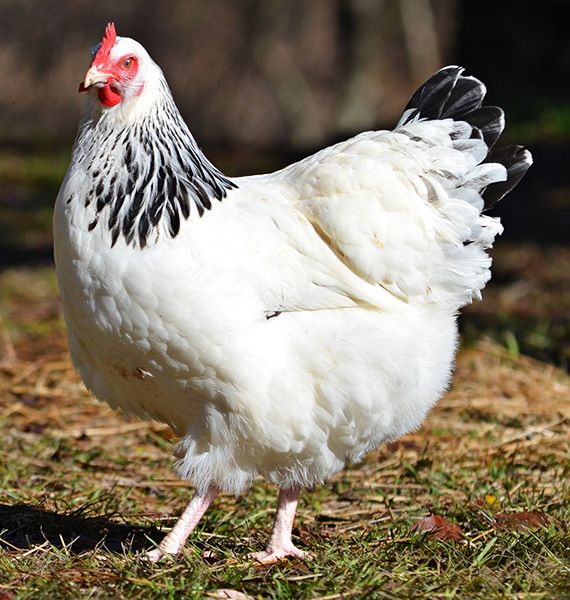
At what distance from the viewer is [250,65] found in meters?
15.1

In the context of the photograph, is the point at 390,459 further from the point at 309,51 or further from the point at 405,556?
the point at 309,51

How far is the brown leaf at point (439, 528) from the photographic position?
11.8ft

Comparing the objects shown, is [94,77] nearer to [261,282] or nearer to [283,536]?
[261,282]

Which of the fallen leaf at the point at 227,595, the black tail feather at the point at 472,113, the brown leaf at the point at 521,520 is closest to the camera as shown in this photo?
the fallen leaf at the point at 227,595

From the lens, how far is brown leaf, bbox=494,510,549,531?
369cm

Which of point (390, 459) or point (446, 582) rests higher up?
point (446, 582)

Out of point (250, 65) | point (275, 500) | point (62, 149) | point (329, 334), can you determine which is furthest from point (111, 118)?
point (250, 65)

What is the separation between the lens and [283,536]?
367 centimetres

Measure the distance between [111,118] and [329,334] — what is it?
111 centimetres

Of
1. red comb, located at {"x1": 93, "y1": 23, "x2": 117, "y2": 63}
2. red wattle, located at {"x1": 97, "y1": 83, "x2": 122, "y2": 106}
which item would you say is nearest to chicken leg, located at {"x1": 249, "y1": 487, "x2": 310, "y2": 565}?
red wattle, located at {"x1": 97, "y1": 83, "x2": 122, "y2": 106}

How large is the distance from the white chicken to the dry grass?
0.29 m

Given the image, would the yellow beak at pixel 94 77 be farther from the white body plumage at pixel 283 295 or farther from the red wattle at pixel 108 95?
the white body plumage at pixel 283 295

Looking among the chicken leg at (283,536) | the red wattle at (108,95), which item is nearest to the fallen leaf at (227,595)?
the chicken leg at (283,536)

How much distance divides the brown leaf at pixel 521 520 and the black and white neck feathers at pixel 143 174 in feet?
5.41
